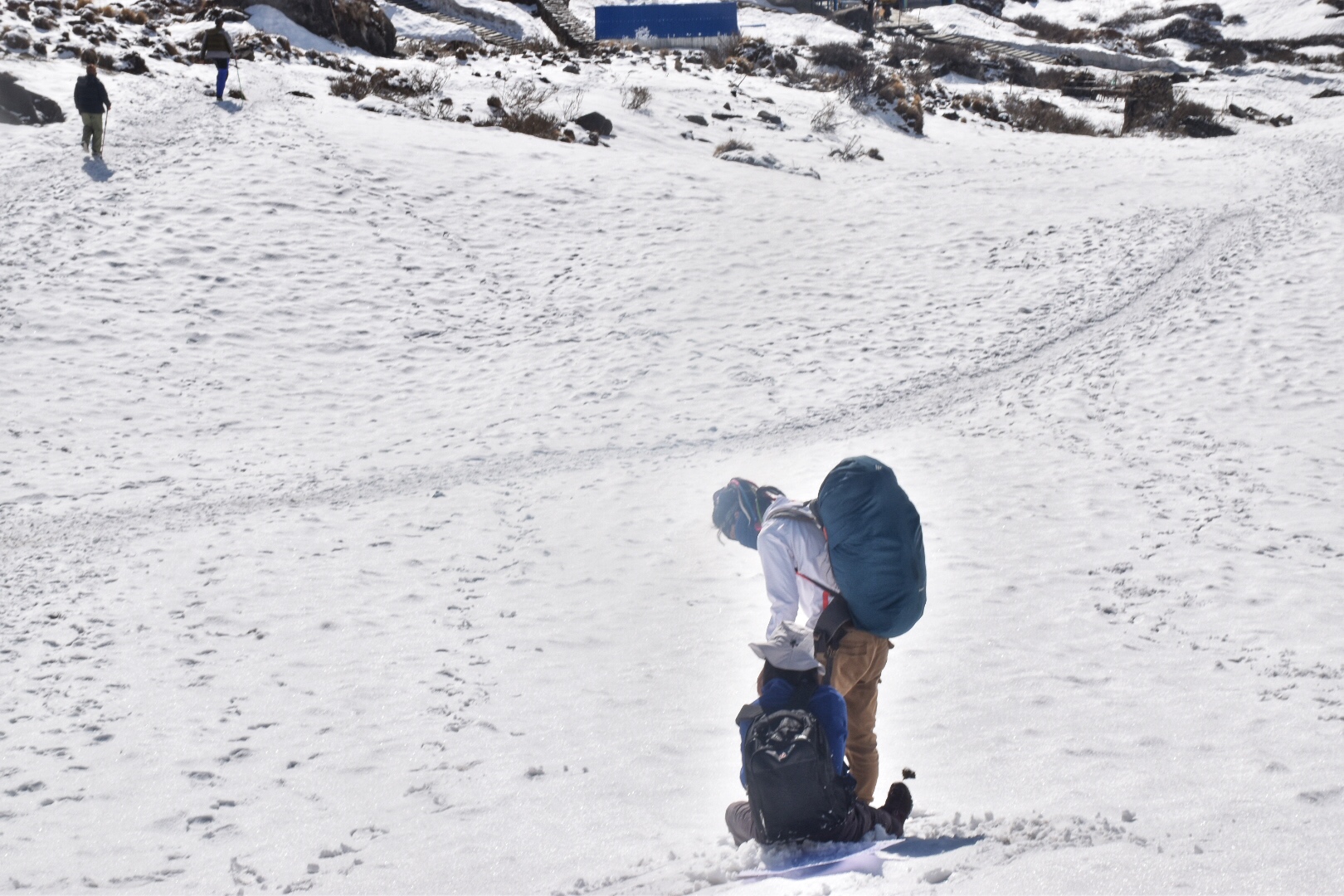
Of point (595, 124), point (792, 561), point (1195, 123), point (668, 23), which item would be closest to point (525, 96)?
point (595, 124)

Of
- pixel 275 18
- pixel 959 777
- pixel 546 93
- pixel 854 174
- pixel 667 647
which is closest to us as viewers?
pixel 959 777

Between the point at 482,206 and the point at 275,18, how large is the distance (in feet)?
52.4

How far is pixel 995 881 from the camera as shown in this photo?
121 inches

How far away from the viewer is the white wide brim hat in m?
3.41

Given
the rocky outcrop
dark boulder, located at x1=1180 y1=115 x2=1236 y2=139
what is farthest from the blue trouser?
dark boulder, located at x1=1180 y1=115 x2=1236 y2=139

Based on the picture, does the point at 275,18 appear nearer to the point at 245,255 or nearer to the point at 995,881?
the point at 245,255

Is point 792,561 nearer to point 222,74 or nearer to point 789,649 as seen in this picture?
point 789,649

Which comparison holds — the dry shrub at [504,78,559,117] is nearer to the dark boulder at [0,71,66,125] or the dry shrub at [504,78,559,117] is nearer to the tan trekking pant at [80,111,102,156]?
the tan trekking pant at [80,111,102,156]

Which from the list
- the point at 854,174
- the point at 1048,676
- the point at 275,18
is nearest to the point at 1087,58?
the point at 854,174

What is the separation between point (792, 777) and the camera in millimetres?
3293

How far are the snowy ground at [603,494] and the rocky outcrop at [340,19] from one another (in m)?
9.61

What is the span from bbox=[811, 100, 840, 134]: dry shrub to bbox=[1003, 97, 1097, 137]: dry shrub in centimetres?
744

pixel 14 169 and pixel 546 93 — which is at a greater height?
pixel 546 93

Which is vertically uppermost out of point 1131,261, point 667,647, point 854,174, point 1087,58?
point 1087,58
